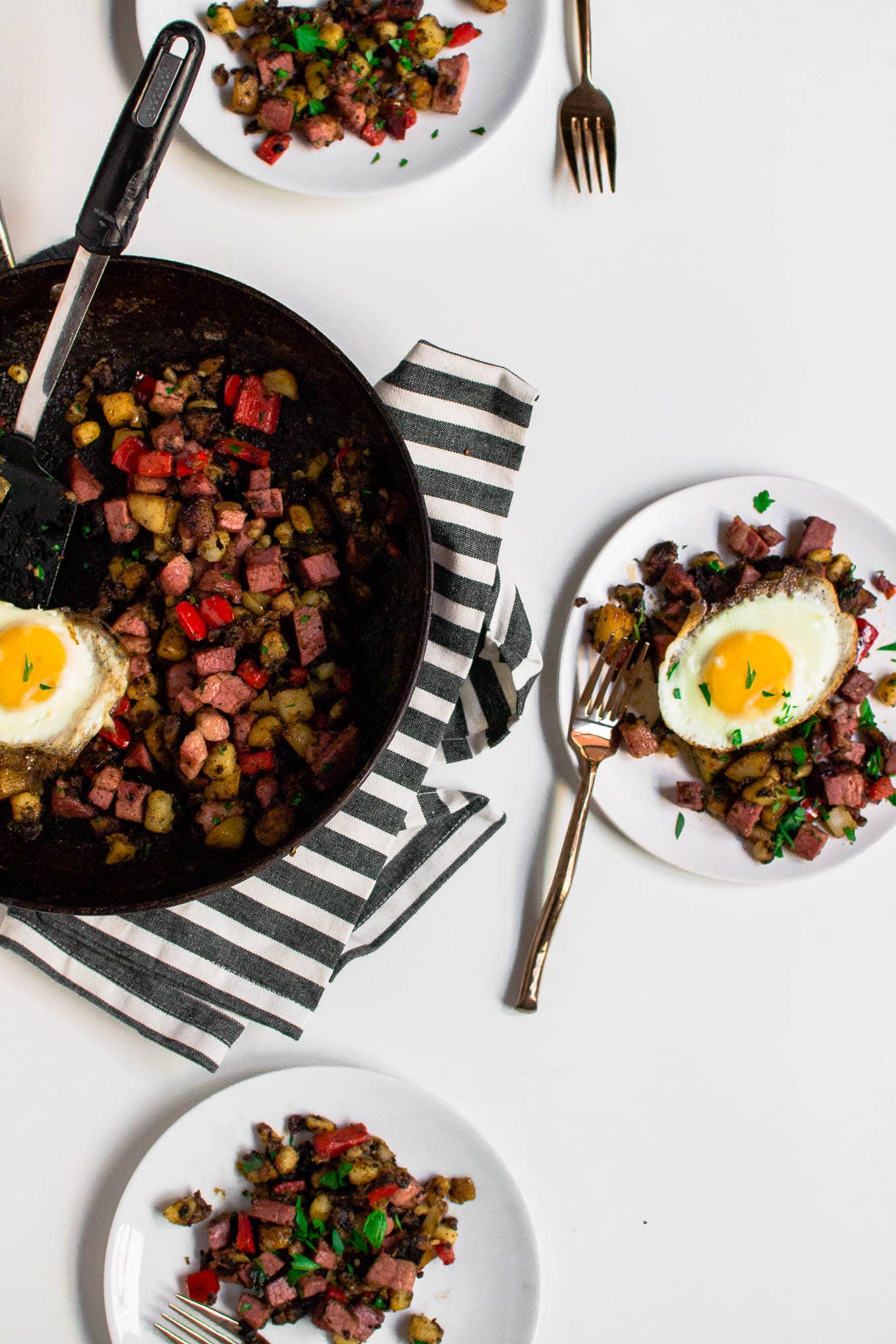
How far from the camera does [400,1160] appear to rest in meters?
2.09

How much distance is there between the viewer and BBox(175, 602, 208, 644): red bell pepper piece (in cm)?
195

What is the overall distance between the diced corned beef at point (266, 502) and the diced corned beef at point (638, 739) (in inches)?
33.5

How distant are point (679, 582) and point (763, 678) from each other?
27 cm

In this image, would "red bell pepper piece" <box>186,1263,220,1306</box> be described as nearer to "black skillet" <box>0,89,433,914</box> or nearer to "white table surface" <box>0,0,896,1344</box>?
"white table surface" <box>0,0,896,1344</box>

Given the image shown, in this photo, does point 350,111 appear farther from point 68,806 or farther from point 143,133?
point 68,806

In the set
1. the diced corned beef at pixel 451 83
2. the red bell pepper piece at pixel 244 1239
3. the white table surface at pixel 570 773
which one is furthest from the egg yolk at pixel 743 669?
the red bell pepper piece at pixel 244 1239

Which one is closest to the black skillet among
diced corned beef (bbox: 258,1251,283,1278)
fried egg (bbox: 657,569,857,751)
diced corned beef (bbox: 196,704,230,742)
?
diced corned beef (bbox: 196,704,230,742)

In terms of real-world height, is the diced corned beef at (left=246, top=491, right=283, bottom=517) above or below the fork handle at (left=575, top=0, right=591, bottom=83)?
below

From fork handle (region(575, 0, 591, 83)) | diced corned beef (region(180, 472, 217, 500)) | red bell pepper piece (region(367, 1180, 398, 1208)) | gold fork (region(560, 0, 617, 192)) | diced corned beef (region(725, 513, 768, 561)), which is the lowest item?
red bell pepper piece (region(367, 1180, 398, 1208))

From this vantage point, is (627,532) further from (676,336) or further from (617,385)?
(676,336)

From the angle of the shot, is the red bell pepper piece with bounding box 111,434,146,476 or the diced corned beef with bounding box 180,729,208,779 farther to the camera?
the red bell pepper piece with bounding box 111,434,146,476

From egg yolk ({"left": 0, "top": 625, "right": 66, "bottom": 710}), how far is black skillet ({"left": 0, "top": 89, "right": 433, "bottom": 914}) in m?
0.11

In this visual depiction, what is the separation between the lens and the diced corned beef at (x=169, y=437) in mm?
1973

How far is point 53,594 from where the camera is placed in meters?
2.03
